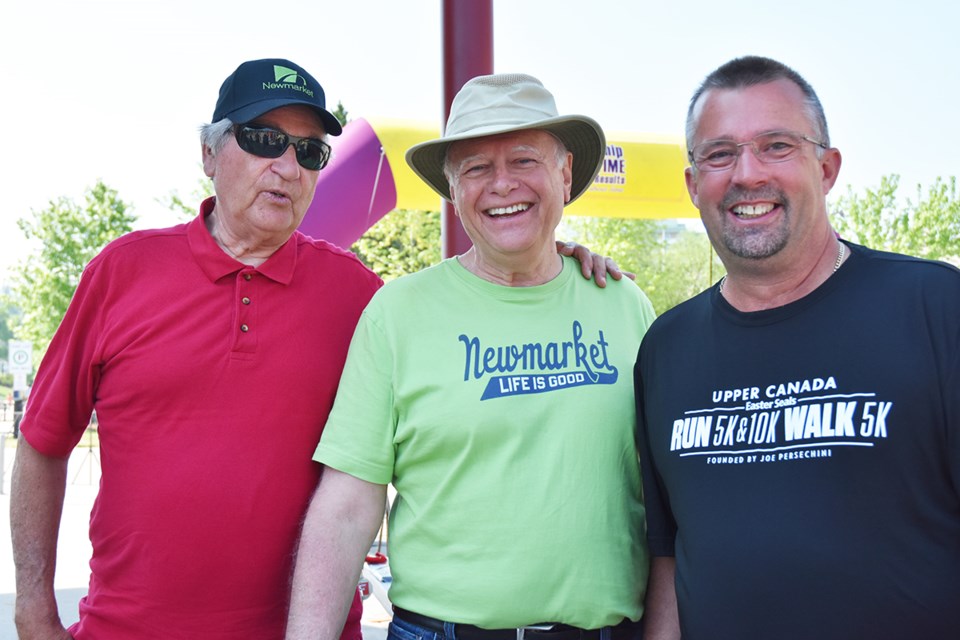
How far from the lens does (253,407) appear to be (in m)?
2.24

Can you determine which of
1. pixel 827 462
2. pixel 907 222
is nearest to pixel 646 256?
pixel 907 222

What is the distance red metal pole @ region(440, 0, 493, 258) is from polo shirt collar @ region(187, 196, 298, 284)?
8.17ft

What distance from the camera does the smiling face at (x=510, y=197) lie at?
2.28 metres

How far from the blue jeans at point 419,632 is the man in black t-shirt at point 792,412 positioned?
44 centimetres

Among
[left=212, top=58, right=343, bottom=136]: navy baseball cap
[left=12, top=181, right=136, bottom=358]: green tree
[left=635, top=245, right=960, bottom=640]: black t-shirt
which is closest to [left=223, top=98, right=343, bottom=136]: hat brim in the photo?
[left=212, top=58, right=343, bottom=136]: navy baseball cap

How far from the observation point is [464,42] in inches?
191

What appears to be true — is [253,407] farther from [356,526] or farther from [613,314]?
[613,314]

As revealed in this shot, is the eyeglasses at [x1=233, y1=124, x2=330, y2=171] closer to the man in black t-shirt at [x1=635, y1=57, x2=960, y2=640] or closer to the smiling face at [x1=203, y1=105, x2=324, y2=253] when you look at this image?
the smiling face at [x1=203, y1=105, x2=324, y2=253]

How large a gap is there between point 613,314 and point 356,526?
0.95 meters

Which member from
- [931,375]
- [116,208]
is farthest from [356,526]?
[116,208]

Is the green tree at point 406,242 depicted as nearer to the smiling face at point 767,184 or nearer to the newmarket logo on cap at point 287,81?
the newmarket logo on cap at point 287,81

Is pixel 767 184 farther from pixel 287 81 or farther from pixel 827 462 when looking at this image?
pixel 287 81

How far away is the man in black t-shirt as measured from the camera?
66.1 inches

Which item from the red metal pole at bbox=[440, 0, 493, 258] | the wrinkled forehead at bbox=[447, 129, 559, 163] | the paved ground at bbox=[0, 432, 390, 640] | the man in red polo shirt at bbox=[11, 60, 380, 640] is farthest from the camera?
the paved ground at bbox=[0, 432, 390, 640]
